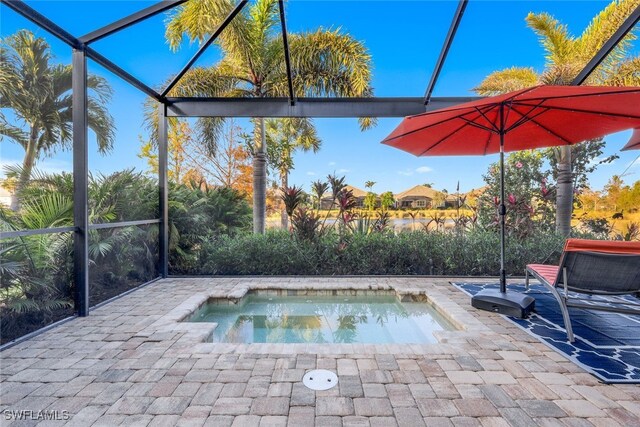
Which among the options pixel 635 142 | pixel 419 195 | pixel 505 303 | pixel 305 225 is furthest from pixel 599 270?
pixel 419 195

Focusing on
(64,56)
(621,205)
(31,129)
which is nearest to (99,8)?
(64,56)

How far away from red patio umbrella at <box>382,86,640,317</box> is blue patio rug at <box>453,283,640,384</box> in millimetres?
296

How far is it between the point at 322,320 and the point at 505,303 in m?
2.33

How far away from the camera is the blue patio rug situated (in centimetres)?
269

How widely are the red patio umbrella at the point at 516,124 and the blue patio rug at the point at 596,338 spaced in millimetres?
296

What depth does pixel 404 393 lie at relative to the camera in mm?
2361

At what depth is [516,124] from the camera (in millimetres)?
4039

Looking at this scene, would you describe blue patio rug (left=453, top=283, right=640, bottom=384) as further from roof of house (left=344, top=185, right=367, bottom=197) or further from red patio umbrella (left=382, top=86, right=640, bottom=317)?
roof of house (left=344, top=185, right=367, bottom=197)

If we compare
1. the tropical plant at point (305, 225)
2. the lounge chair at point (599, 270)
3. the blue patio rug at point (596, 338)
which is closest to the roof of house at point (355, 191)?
the tropical plant at point (305, 225)

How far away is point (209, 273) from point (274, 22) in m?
5.71


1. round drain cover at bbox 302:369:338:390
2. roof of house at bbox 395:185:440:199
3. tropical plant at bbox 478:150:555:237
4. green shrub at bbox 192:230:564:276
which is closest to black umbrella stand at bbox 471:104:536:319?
green shrub at bbox 192:230:564:276

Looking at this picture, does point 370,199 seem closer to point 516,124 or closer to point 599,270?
point 516,124

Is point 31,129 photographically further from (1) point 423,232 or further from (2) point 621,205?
(2) point 621,205

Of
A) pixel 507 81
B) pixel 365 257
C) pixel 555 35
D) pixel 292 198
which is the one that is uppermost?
pixel 555 35
